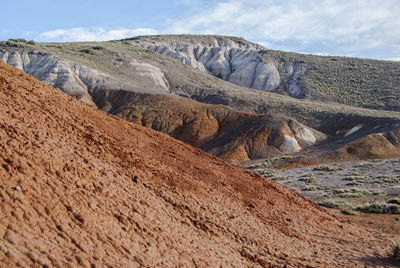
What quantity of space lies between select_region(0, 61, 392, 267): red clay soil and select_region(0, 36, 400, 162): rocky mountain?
27903 millimetres

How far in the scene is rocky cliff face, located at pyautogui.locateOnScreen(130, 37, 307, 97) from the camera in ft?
260

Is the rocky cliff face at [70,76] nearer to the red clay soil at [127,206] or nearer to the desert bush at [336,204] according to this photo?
the desert bush at [336,204]

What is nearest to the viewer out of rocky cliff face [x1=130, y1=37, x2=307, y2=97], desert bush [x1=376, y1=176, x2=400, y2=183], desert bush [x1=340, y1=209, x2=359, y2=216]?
desert bush [x1=340, y1=209, x2=359, y2=216]

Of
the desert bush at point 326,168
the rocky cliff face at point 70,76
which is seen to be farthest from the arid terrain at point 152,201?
the rocky cliff face at point 70,76

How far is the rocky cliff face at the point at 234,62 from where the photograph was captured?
3120 inches

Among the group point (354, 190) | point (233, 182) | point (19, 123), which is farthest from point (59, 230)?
point (354, 190)

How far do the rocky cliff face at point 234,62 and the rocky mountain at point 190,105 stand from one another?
558 inches

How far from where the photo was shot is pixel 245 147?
41.8 meters

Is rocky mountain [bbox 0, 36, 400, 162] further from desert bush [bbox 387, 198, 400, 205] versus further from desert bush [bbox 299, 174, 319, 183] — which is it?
desert bush [bbox 387, 198, 400, 205]

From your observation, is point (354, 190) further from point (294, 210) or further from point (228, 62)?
point (228, 62)

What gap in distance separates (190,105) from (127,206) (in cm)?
4457

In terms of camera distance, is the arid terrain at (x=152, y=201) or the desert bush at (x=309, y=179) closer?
the arid terrain at (x=152, y=201)

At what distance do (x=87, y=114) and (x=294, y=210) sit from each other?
7.58 meters

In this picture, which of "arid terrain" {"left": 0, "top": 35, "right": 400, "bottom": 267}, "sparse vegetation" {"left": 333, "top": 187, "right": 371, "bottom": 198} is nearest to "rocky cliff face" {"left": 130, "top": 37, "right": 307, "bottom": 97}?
"arid terrain" {"left": 0, "top": 35, "right": 400, "bottom": 267}
